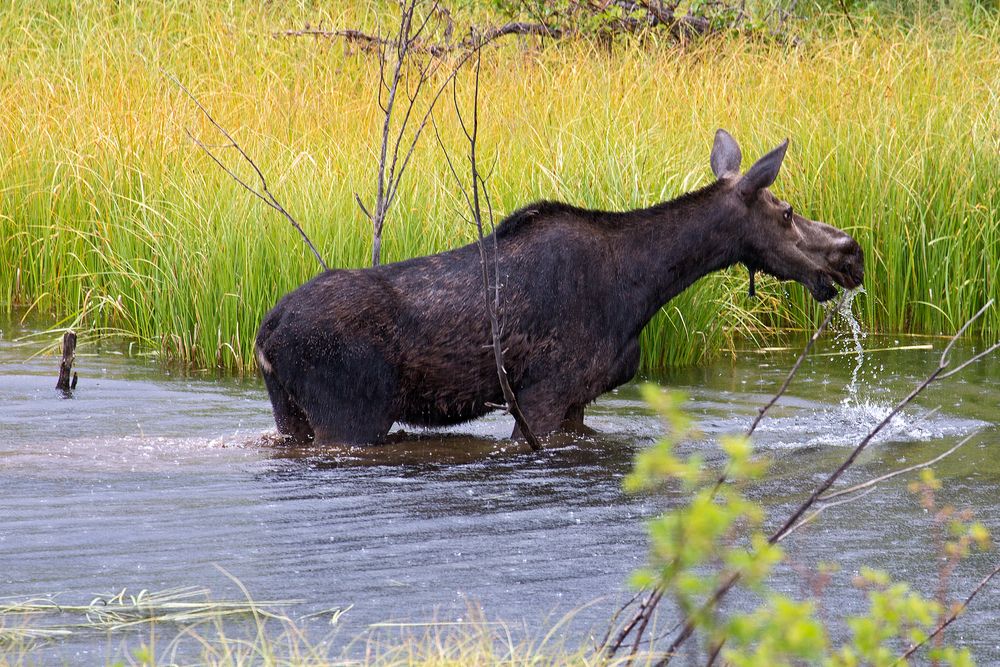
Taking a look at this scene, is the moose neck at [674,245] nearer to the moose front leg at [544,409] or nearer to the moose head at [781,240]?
the moose head at [781,240]

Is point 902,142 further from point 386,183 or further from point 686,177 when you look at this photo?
point 386,183

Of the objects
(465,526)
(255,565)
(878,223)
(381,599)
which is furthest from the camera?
(878,223)

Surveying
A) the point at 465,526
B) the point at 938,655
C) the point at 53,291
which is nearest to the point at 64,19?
the point at 53,291

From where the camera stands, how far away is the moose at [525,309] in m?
6.89

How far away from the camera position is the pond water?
4926 mm

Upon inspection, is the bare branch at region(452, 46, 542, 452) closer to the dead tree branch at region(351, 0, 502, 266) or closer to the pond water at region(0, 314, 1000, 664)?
the pond water at region(0, 314, 1000, 664)

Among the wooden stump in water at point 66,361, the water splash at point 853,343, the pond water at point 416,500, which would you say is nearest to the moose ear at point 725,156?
the water splash at point 853,343

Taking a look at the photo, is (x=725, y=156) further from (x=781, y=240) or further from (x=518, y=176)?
(x=518, y=176)

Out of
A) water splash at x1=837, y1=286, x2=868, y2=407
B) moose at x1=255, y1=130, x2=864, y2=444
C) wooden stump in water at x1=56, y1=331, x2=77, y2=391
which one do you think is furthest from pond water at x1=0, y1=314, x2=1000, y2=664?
moose at x1=255, y1=130, x2=864, y2=444

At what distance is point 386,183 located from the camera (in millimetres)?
9906

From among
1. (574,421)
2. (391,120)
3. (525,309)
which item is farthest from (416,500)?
(391,120)

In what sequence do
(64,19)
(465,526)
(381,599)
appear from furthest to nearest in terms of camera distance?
1. (64,19)
2. (465,526)
3. (381,599)

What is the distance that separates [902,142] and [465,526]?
19.6 ft

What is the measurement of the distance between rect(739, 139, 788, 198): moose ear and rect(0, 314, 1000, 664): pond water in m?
1.31
